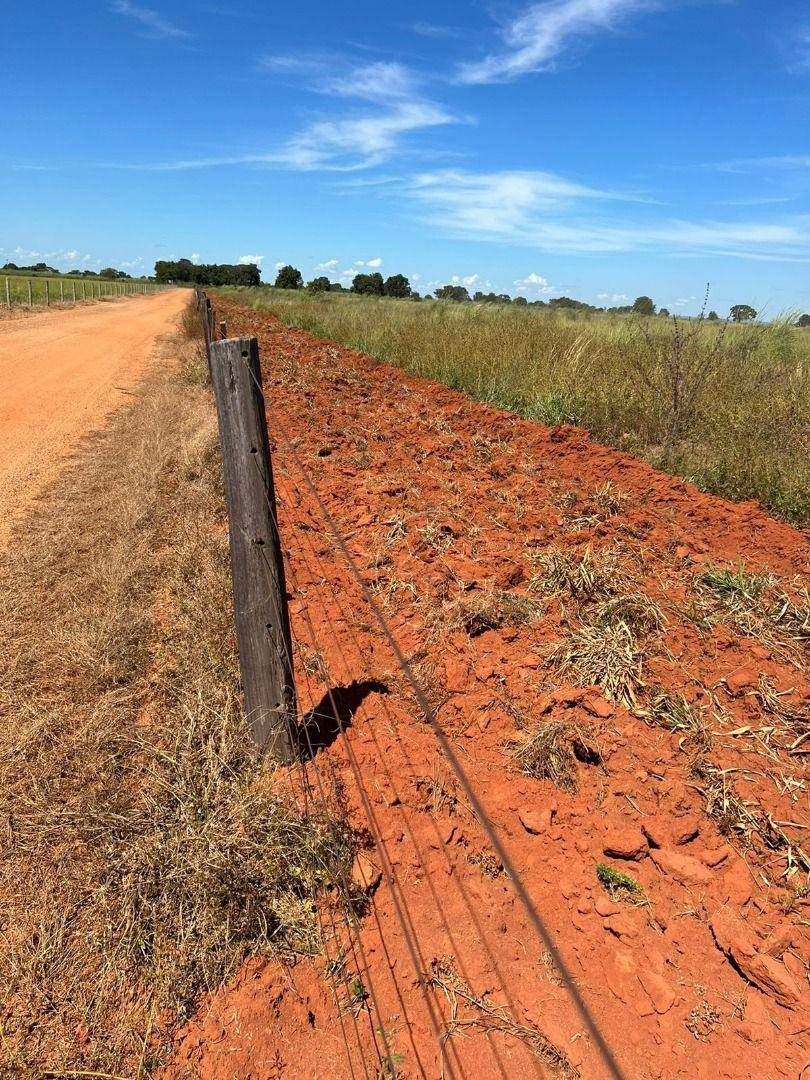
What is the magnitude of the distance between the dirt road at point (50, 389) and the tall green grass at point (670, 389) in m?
5.79

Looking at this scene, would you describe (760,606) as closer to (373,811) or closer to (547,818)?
(547,818)

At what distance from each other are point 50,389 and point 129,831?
10.5 meters

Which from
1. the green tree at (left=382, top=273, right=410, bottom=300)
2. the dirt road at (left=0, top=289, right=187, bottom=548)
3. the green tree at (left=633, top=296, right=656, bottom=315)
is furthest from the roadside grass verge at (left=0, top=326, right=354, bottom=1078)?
the green tree at (left=382, top=273, right=410, bottom=300)

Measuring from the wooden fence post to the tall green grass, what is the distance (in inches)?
175

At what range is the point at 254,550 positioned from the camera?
8.01ft

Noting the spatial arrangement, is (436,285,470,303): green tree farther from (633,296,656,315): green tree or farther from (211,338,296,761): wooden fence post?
(211,338,296,761): wooden fence post

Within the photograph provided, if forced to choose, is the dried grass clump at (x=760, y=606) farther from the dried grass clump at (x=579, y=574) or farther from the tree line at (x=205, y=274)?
the tree line at (x=205, y=274)

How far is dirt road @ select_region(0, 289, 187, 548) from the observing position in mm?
6609

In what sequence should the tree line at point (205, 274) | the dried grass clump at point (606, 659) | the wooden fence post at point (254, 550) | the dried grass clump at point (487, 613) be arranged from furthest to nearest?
the tree line at point (205, 274)
the dried grass clump at point (487, 613)
the dried grass clump at point (606, 659)
the wooden fence post at point (254, 550)

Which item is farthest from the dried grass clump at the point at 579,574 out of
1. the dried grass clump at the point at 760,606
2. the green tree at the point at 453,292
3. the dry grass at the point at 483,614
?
the green tree at the point at 453,292

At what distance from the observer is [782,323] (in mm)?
9852

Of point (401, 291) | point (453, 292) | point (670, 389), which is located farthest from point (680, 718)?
point (401, 291)

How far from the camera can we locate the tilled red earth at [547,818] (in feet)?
5.83

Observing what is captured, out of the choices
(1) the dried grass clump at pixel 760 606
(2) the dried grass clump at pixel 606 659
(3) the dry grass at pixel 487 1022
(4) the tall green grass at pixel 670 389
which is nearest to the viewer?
(3) the dry grass at pixel 487 1022
